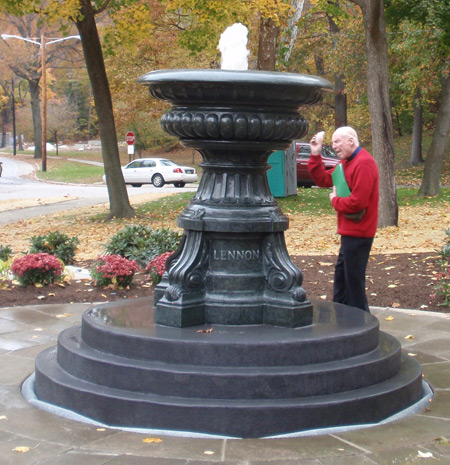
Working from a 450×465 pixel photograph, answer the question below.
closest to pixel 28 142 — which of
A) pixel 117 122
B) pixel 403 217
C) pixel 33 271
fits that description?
pixel 117 122

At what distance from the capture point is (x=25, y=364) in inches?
240

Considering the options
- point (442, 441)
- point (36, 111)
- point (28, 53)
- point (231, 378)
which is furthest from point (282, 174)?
point (36, 111)

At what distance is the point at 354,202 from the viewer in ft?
→ 19.5

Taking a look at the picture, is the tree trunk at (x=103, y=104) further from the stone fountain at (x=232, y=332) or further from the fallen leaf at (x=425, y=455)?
the fallen leaf at (x=425, y=455)

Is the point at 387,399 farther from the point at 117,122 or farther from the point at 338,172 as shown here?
the point at 117,122

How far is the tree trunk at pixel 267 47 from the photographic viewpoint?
19656 millimetres

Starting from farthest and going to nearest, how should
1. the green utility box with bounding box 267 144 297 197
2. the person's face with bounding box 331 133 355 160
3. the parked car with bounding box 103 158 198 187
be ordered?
the parked car with bounding box 103 158 198 187 → the green utility box with bounding box 267 144 297 197 → the person's face with bounding box 331 133 355 160

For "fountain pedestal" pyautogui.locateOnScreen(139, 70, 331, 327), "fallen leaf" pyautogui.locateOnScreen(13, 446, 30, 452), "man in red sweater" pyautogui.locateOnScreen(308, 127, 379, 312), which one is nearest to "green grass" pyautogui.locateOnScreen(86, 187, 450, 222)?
"man in red sweater" pyautogui.locateOnScreen(308, 127, 379, 312)

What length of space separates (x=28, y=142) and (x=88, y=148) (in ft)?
85.1

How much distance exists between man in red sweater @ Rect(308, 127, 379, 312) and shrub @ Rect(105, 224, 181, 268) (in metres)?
4.08

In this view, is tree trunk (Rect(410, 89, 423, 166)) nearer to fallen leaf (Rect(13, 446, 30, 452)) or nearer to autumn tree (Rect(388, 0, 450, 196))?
autumn tree (Rect(388, 0, 450, 196))

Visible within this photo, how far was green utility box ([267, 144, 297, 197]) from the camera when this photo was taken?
23.0 metres

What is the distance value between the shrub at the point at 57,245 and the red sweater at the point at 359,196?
575cm

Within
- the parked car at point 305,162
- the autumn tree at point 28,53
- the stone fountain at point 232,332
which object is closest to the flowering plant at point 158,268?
the stone fountain at point 232,332
